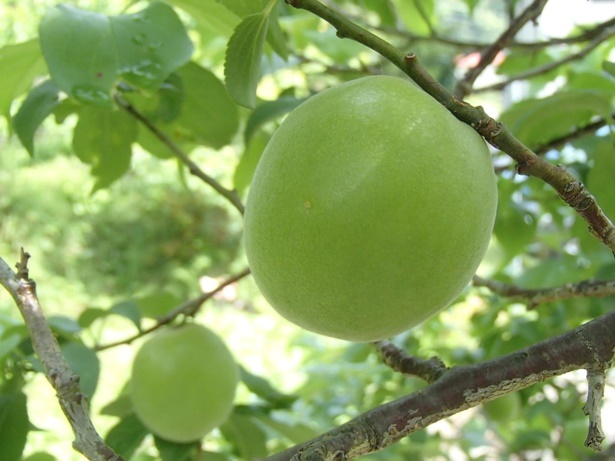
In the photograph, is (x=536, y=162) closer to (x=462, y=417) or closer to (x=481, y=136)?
(x=481, y=136)

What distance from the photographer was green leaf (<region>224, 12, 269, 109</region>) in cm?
61

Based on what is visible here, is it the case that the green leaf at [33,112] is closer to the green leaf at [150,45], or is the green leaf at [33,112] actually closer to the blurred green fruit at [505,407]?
the green leaf at [150,45]

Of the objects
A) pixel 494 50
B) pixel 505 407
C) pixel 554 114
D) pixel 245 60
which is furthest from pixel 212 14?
pixel 505 407

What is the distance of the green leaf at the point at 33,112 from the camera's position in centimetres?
85

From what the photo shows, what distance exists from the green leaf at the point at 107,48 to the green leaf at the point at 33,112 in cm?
16

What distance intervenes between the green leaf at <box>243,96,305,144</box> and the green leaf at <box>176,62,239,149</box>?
3.1 inches

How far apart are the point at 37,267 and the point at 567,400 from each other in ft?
14.4

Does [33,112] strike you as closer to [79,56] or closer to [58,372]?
[79,56]

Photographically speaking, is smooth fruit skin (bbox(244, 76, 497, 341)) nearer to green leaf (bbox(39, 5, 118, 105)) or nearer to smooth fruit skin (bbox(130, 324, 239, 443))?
green leaf (bbox(39, 5, 118, 105))

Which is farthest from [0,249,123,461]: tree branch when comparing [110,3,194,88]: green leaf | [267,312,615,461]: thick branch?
[110,3,194,88]: green leaf

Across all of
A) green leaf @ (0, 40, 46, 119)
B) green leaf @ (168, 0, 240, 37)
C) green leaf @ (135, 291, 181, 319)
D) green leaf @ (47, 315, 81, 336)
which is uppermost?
green leaf @ (168, 0, 240, 37)

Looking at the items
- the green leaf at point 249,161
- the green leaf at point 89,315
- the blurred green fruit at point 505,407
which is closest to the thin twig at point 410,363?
Result: the green leaf at point 249,161

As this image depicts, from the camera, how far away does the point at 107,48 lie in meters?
0.72

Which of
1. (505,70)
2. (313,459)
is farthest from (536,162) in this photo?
(505,70)
